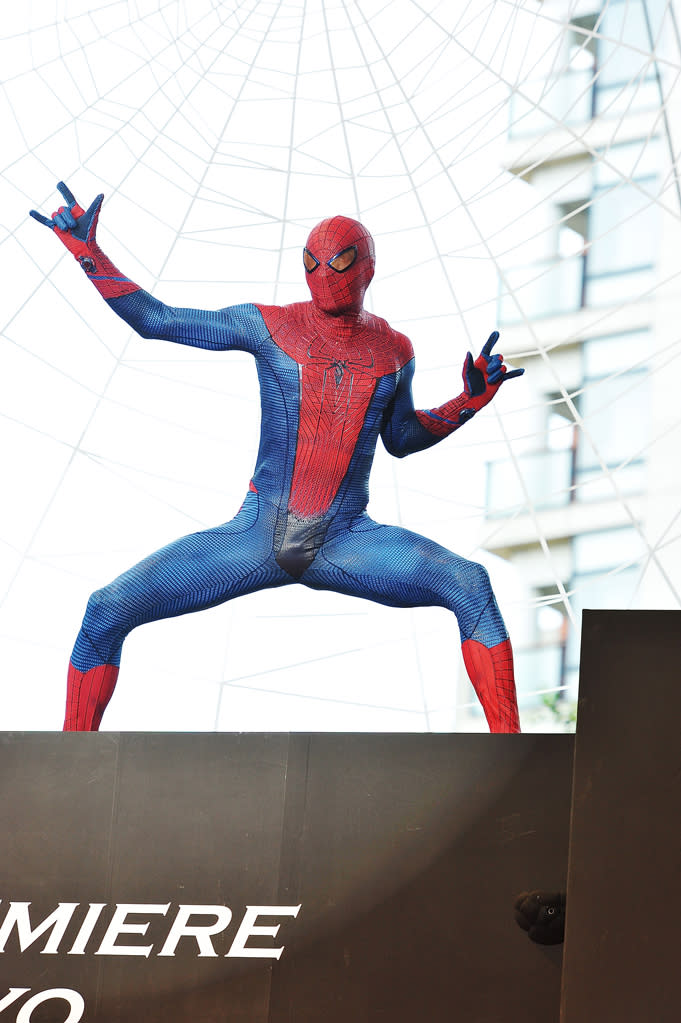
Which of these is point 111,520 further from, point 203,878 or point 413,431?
point 203,878

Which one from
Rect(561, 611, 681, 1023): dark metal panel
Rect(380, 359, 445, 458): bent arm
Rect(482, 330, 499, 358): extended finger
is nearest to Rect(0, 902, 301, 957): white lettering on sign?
Rect(561, 611, 681, 1023): dark metal panel

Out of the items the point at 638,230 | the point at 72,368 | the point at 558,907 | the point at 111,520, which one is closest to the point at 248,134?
the point at 72,368

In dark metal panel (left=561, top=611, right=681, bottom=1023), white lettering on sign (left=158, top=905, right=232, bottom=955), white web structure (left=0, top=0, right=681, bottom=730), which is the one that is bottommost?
white lettering on sign (left=158, top=905, right=232, bottom=955)

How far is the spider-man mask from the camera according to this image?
441cm

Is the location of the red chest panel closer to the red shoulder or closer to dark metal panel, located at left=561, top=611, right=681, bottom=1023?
the red shoulder

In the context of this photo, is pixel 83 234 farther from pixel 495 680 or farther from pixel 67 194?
pixel 495 680

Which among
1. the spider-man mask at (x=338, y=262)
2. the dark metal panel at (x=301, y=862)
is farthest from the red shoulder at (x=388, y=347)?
the dark metal panel at (x=301, y=862)

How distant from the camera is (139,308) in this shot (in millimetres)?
4449

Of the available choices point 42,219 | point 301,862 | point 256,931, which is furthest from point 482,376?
point 256,931

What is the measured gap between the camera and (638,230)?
41.8 ft

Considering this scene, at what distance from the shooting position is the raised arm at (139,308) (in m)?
4.25

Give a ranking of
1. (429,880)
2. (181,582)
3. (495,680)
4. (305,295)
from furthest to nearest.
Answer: (305,295) → (181,582) → (495,680) → (429,880)

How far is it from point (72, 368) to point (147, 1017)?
523cm

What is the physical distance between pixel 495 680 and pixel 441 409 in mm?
1012
